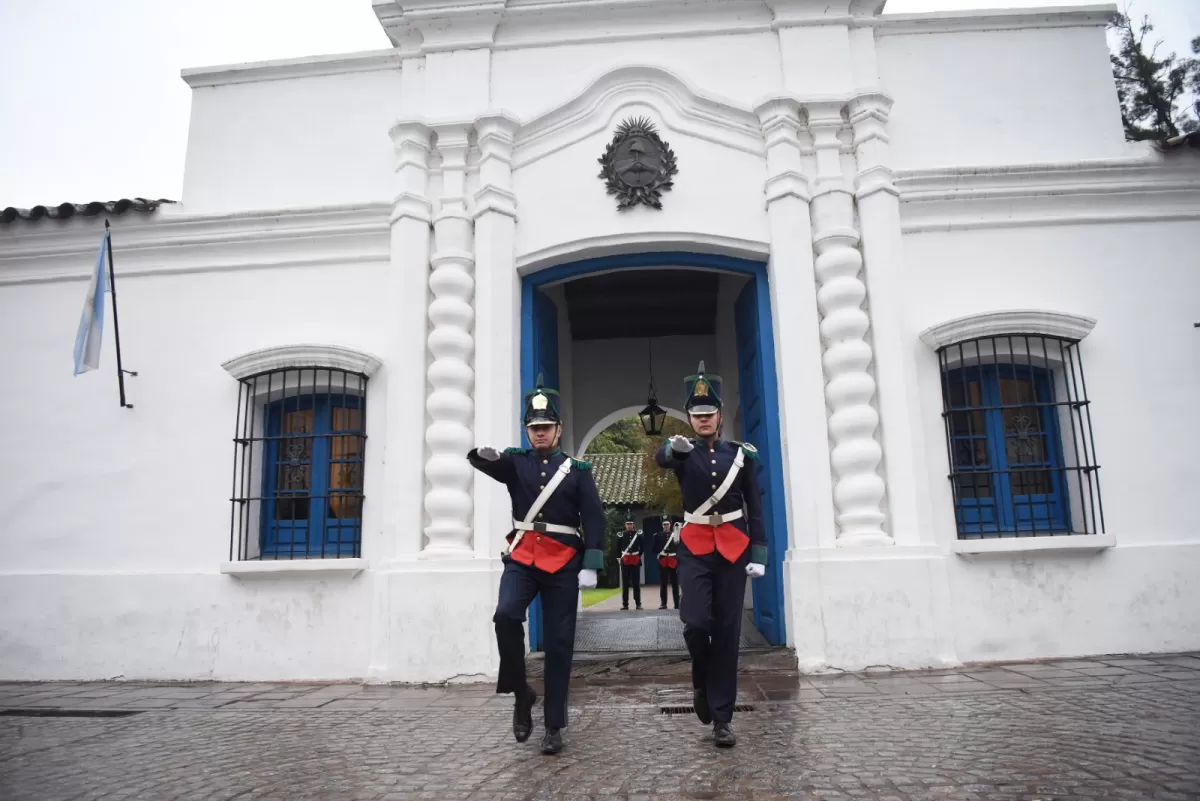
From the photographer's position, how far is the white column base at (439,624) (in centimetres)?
616

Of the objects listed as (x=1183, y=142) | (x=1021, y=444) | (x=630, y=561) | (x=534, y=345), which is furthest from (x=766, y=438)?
(x=630, y=561)

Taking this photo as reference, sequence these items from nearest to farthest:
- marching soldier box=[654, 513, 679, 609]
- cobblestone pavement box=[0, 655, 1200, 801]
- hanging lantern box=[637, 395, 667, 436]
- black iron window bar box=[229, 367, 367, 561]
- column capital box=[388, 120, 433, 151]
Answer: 1. cobblestone pavement box=[0, 655, 1200, 801]
2. black iron window bar box=[229, 367, 367, 561]
3. column capital box=[388, 120, 433, 151]
4. hanging lantern box=[637, 395, 667, 436]
5. marching soldier box=[654, 513, 679, 609]

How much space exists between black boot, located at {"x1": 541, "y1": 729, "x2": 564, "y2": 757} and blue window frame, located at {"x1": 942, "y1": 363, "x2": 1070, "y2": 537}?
4.02 m

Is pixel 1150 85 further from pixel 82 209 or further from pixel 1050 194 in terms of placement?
pixel 82 209

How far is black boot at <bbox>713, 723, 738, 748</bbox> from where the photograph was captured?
3932 mm

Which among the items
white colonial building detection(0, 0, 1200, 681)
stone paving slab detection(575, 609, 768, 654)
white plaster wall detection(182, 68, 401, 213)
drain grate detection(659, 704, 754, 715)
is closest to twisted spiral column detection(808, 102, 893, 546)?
white colonial building detection(0, 0, 1200, 681)

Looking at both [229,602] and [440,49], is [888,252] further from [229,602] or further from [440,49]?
[229,602]

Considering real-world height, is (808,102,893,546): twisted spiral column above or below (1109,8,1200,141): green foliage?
below

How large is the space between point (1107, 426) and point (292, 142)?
7.37 m

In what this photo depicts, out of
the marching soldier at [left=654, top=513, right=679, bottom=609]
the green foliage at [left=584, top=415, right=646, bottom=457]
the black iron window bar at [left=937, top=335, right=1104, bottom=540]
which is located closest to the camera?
the black iron window bar at [left=937, top=335, right=1104, bottom=540]

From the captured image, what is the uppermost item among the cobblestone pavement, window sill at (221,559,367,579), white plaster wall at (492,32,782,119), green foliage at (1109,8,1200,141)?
green foliage at (1109,8,1200,141)

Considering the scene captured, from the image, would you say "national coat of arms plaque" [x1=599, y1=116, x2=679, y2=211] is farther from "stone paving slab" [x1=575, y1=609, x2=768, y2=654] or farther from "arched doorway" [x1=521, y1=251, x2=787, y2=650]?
"stone paving slab" [x1=575, y1=609, x2=768, y2=654]

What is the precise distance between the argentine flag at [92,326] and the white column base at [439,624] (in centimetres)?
331

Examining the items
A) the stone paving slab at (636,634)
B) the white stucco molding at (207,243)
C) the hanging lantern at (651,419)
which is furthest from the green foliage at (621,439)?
the white stucco molding at (207,243)
